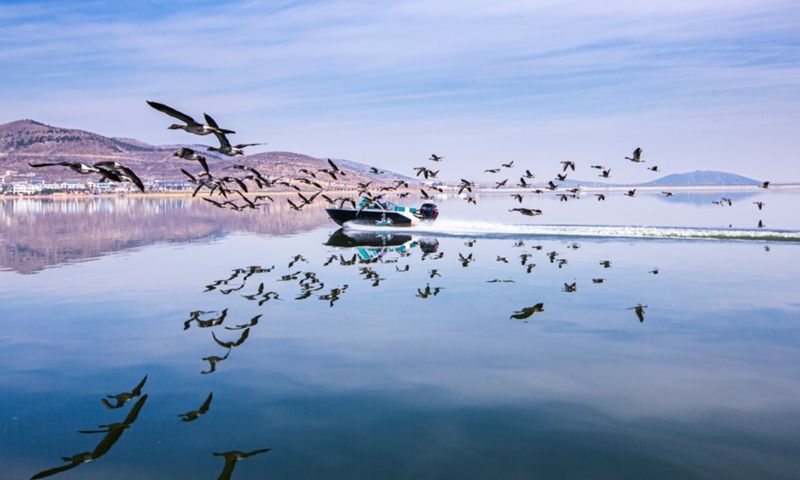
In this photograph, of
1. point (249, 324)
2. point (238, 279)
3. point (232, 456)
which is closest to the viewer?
point (232, 456)

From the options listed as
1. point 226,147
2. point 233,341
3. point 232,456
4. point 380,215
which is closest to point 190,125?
point 226,147

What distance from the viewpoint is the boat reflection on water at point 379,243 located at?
143 ft

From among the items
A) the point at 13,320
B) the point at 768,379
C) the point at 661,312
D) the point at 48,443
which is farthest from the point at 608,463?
the point at 13,320

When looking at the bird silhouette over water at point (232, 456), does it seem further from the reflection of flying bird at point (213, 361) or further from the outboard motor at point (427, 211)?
the outboard motor at point (427, 211)

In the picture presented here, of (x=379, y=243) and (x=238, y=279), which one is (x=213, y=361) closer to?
(x=238, y=279)

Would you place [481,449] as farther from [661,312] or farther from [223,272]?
[223,272]

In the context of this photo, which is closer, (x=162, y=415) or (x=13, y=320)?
(x=162, y=415)

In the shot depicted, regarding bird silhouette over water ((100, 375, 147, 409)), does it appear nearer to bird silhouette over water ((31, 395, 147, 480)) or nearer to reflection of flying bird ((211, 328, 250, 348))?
bird silhouette over water ((31, 395, 147, 480))

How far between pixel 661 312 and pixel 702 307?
7.36 ft

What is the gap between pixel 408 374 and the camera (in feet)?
49.8

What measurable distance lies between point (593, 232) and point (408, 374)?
46.3 m

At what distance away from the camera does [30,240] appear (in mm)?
53562

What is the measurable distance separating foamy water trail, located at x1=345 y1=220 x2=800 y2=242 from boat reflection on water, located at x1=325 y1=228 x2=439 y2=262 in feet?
14.6

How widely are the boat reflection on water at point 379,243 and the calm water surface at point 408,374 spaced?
1098 cm
